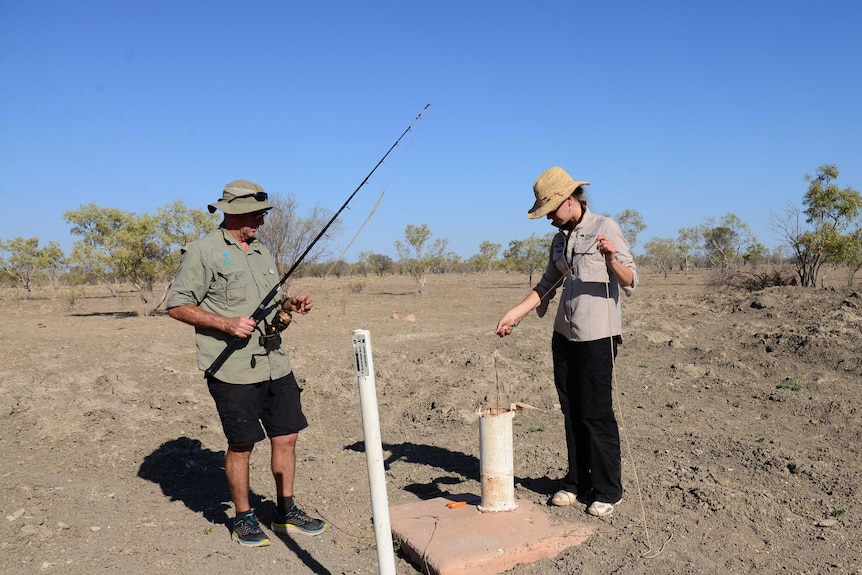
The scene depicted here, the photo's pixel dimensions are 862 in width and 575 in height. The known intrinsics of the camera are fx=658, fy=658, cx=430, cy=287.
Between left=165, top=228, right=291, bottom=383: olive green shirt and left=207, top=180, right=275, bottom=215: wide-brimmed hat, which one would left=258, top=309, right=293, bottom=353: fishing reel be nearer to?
left=165, top=228, right=291, bottom=383: olive green shirt

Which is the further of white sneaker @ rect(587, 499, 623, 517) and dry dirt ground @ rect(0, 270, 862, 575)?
white sneaker @ rect(587, 499, 623, 517)

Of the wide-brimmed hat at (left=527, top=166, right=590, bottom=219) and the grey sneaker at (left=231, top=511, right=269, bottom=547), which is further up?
the wide-brimmed hat at (left=527, top=166, right=590, bottom=219)

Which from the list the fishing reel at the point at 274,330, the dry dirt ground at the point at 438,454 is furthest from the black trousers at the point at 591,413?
the fishing reel at the point at 274,330

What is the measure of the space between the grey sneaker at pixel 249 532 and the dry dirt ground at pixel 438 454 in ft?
0.17

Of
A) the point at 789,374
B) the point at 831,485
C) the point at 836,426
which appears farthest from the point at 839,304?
the point at 831,485

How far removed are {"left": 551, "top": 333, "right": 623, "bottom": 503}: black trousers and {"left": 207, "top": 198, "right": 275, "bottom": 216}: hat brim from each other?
1.96 m

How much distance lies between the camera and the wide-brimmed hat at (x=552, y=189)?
3.81 m

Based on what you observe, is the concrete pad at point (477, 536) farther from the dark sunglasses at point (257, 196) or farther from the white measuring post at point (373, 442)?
the dark sunglasses at point (257, 196)

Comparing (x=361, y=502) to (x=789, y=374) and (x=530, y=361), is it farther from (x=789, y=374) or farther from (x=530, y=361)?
(x=789, y=374)

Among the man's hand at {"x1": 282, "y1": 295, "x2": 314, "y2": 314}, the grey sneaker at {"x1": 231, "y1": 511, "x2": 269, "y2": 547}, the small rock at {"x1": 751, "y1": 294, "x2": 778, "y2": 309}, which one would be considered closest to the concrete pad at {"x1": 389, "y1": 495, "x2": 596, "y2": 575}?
the grey sneaker at {"x1": 231, "y1": 511, "x2": 269, "y2": 547}

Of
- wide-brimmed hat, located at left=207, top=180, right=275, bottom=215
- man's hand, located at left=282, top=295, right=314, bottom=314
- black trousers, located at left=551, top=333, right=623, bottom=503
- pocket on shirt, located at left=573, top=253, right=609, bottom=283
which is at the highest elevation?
wide-brimmed hat, located at left=207, top=180, right=275, bottom=215

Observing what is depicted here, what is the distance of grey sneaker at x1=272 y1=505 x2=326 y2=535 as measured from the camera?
3.94m

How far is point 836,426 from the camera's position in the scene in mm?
6285

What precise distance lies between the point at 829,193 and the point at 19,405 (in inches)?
799
